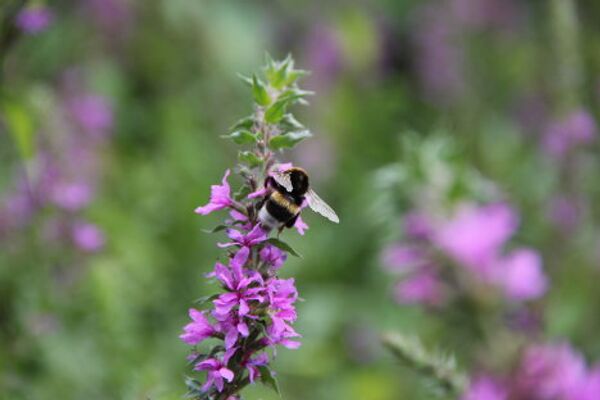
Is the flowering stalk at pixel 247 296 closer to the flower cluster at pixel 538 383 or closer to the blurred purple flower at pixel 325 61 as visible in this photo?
the flower cluster at pixel 538 383

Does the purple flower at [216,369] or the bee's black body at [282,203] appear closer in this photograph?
the purple flower at [216,369]

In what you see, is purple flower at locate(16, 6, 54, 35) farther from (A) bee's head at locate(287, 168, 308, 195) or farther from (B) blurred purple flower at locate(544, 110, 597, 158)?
(B) blurred purple flower at locate(544, 110, 597, 158)

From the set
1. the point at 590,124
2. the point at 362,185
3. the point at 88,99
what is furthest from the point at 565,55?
the point at 88,99

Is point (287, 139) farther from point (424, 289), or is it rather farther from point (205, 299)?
point (424, 289)

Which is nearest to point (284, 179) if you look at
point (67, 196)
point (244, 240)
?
point (244, 240)

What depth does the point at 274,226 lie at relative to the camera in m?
1.25

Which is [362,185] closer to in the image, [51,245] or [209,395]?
[51,245]

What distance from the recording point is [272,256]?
4.00 feet

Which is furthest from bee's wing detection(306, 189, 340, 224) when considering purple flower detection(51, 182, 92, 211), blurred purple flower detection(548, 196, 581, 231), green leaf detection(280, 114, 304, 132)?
blurred purple flower detection(548, 196, 581, 231)

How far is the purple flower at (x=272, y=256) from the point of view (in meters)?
1.22

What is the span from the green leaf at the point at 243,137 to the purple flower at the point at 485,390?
63cm

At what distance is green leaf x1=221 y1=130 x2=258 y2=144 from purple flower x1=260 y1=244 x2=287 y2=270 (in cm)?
14

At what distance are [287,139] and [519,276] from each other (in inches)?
39.4

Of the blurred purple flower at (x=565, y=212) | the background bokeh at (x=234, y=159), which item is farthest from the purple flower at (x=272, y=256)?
the blurred purple flower at (x=565, y=212)
